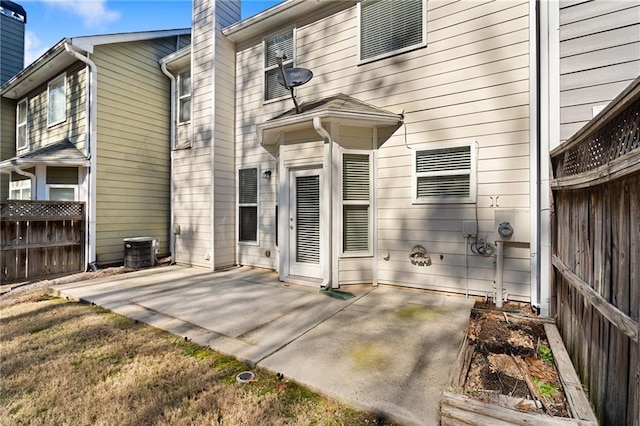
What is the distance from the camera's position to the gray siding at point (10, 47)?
410 inches

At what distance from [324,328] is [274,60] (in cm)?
551

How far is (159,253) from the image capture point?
829 centimetres

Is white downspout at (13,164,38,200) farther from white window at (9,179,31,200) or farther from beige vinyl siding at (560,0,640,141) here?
beige vinyl siding at (560,0,640,141)

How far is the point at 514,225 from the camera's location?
4004mm

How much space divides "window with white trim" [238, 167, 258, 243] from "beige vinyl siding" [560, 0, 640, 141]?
17.1ft

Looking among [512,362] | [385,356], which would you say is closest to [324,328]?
[385,356]

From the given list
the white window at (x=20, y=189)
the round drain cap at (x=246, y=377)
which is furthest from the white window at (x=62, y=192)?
the round drain cap at (x=246, y=377)

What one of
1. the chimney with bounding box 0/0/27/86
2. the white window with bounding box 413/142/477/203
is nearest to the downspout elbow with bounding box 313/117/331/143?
the white window with bounding box 413/142/477/203

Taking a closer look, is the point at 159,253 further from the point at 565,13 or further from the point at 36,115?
the point at 565,13

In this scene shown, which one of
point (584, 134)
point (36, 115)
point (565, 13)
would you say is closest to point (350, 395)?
point (584, 134)

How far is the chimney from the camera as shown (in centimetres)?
1041

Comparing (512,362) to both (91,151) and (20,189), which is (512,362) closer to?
(91,151)

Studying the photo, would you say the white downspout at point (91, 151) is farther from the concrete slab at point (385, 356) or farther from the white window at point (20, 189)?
the concrete slab at point (385, 356)

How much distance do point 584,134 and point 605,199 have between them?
629mm
